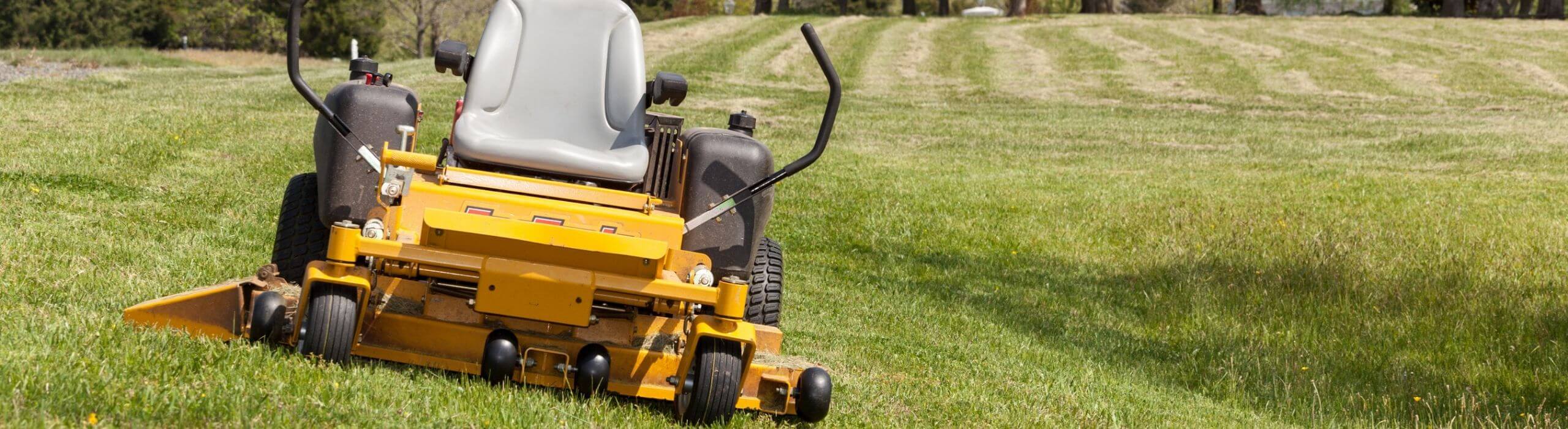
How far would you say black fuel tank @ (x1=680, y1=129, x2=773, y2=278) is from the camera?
4.91 meters

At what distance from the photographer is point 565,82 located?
5.56 m

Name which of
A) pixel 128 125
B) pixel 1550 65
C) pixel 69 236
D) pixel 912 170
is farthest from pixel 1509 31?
pixel 69 236

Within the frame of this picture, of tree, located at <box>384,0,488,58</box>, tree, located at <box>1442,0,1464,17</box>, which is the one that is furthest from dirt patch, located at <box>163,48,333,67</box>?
tree, located at <box>1442,0,1464,17</box>

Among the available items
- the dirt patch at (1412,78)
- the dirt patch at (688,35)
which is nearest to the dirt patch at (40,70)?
the dirt patch at (688,35)

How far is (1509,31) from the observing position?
33062 mm

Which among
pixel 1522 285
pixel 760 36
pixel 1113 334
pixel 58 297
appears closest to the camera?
pixel 58 297

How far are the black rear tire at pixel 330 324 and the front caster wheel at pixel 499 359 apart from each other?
1.27 ft

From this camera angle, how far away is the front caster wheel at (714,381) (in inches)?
166

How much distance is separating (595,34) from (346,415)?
8.15 ft

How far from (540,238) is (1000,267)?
213 inches

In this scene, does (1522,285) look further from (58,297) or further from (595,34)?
(58,297)

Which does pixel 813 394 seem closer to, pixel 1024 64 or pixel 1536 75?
pixel 1024 64

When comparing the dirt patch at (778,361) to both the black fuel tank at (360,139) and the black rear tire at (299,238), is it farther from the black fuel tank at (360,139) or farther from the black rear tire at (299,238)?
the black rear tire at (299,238)

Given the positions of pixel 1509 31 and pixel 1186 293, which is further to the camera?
pixel 1509 31
